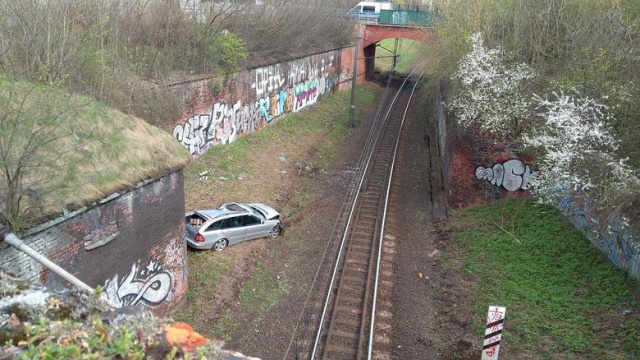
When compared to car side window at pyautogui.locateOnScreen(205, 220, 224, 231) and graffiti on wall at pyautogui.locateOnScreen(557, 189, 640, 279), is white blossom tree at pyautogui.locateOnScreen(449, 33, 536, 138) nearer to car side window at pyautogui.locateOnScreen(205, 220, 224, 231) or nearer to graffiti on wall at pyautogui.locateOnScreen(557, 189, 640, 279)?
graffiti on wall at pyautogui.locateOnScreen(557, 189, 640, 279)

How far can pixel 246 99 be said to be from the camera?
80.6 ft

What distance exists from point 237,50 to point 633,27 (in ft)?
51.7

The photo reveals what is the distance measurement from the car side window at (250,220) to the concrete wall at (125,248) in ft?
10.7

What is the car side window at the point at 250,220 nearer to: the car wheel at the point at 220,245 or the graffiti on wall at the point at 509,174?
the car wheel at the point at 220,245

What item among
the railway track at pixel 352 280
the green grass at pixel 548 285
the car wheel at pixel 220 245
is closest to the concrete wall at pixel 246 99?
the car wheel at pixel 220 245

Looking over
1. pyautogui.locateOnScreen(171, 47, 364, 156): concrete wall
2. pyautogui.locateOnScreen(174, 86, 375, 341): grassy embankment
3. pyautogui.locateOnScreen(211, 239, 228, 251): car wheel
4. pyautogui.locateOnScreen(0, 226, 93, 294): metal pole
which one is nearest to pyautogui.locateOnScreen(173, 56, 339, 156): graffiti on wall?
pyautogui.locateOnScreen(171, 47, 364, 156): concrete wall

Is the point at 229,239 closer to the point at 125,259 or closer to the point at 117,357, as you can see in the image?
the point at 125,259

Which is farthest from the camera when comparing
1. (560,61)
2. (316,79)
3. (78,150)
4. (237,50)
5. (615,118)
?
(316,79)

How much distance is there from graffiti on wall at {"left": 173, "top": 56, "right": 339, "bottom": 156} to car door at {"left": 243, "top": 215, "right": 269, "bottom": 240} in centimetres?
552

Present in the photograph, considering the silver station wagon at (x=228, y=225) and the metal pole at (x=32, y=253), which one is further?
the silver station wagon at (x=228, y=225)

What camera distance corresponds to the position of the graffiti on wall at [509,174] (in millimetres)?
17547

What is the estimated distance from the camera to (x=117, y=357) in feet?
12.6

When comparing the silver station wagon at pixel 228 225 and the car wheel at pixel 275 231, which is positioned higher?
the silver station wagon at pixel 228 225

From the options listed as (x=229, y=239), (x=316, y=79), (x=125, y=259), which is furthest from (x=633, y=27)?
(x=316, y=79)
